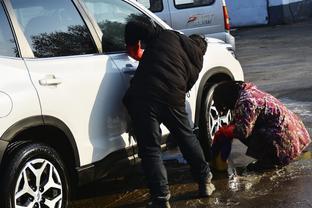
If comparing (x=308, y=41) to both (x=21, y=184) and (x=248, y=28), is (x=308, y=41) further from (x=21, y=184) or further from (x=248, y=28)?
(x=21, y=184)

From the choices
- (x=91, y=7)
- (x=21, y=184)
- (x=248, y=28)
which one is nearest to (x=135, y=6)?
(x=91, y=7)

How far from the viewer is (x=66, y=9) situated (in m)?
5.11

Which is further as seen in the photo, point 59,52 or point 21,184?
point 59,52

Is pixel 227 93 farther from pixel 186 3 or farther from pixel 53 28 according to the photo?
pixel 186 3

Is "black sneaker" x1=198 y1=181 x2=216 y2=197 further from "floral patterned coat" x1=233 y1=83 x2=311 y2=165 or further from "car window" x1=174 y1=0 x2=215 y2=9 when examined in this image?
"car window" x1=174 y1=0 x2=215 y2=9

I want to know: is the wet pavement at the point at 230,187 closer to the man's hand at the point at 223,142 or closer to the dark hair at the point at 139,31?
the man's hand at the point at 223,142

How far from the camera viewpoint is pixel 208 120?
20.3 ft

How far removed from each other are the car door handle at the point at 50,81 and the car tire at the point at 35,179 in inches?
18.1

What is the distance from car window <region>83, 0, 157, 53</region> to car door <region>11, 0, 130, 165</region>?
0.19m

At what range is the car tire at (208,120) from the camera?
6.14 m

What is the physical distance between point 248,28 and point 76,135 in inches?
777

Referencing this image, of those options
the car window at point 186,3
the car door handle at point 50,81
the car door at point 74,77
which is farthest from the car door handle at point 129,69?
the car window at point 186,3

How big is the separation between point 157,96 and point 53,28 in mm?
1017

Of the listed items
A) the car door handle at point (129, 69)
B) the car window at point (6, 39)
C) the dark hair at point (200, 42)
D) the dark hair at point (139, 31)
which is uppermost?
the car window at point (6, 39)
